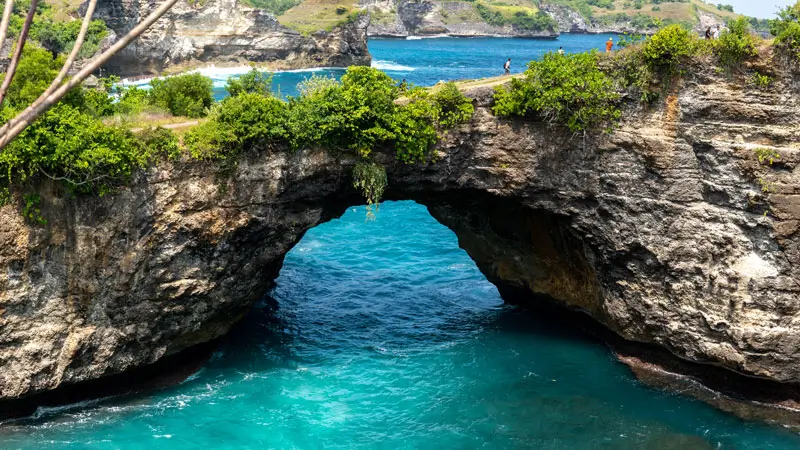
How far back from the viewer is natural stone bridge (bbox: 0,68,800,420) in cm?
2022

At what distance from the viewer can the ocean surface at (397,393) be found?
21.0 metres

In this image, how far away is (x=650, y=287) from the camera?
23.2 m

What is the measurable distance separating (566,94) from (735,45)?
472 cm

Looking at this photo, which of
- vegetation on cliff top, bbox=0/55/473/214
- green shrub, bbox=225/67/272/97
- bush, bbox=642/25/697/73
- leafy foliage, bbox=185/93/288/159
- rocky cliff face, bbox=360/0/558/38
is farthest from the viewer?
rocky cliff face, bbox=360/0/558/38

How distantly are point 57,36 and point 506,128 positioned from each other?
61540mm

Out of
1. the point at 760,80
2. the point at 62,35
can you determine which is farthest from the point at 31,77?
the point at 62,35

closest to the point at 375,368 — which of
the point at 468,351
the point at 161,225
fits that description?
the point at 468,351

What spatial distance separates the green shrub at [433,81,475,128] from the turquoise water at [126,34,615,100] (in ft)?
143

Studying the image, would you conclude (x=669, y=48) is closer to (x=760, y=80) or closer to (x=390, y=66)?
(x=760, y=80)

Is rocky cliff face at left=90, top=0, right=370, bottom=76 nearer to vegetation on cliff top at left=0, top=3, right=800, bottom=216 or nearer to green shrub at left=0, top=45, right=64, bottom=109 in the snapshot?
green shrub at left=0, top=45, right=64, bottom=109

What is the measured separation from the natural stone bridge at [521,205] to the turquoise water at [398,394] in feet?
4.91

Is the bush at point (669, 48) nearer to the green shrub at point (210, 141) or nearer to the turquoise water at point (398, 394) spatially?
the turquoise water at point (398, 394)

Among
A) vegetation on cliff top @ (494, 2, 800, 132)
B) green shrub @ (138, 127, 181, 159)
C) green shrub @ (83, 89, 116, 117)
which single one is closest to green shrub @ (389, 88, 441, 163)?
vegetation on cliff top @ (494, 2, 800, 132)

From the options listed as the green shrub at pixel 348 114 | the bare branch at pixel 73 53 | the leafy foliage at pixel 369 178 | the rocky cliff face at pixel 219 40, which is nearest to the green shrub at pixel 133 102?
the green shrub at pixel 348 114
